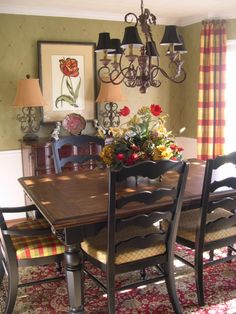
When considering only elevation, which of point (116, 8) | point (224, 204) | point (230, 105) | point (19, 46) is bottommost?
point (224, 204)

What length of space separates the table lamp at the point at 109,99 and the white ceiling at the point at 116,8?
879mm

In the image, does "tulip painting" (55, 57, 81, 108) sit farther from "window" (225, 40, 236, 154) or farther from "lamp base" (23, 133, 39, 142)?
"window" (225, 40, 236, 154)

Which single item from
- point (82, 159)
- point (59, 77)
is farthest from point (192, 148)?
point (82, 159)

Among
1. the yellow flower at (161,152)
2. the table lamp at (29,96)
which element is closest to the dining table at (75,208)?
the yellow flower at (161,152)

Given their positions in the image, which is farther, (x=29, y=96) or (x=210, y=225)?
(x=29, y=96)

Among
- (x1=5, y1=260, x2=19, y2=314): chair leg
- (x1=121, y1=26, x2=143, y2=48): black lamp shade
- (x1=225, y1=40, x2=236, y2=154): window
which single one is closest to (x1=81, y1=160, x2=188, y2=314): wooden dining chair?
(x1=5, y1=260, x2=19, y2=314): chair leg

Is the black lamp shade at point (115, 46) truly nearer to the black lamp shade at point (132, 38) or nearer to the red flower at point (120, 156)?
the black lamp shade at point (132, 38)

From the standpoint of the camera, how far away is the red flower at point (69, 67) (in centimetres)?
439

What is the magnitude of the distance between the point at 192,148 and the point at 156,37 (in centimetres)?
161

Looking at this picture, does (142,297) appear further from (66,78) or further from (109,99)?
(66,78)

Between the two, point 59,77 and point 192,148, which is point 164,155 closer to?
point 59,77

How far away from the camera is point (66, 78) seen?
443 cm

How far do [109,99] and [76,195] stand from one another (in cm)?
213

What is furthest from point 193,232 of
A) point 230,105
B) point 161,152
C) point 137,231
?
point 230,105
